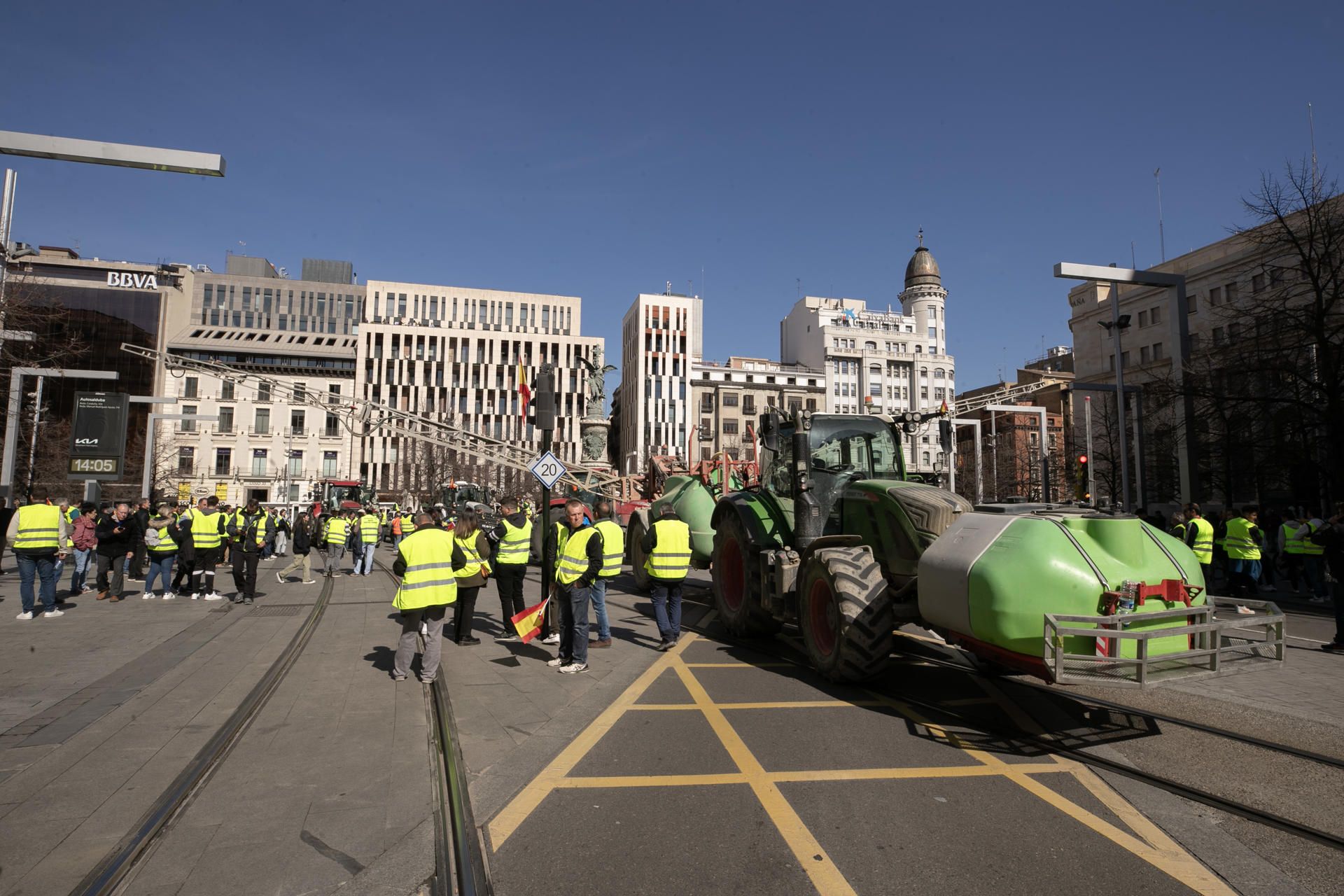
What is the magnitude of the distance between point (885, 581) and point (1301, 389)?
67.8 feet

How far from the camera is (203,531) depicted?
1390 cm

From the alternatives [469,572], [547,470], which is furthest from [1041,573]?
[547,470]

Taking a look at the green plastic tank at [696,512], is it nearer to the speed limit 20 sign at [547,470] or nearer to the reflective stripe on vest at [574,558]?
the speed limit 20 sign at [547,470]

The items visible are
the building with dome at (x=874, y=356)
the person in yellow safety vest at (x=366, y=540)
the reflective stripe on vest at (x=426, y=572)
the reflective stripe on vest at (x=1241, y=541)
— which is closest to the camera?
the reflective stripe on vest at (x=426, y=572)

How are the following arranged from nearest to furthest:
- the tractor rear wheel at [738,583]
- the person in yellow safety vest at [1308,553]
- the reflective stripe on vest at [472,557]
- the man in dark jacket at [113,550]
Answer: the reflective stripe on vest at [472,557] < the tractor rear wheel at [738,583] < the man in dark jacket at [113,550] < the person in yellow safety vest at [1308,553]

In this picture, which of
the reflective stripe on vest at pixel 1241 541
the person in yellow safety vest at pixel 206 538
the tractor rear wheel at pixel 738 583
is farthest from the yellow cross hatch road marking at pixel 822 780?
the person in yellow safety vest at pixel 206 538

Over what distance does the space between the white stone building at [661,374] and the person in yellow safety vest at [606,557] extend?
72137mm

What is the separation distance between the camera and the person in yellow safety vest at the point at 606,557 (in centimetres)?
854

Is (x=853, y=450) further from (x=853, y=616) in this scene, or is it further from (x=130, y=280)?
(x=130, y=280)

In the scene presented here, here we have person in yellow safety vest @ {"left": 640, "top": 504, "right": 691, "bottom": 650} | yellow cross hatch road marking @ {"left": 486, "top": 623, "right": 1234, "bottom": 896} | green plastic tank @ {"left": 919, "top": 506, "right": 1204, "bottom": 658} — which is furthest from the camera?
person in yellow safety vest @ {"left": 640, "top": 504, "right": 691, "bottom": 650}

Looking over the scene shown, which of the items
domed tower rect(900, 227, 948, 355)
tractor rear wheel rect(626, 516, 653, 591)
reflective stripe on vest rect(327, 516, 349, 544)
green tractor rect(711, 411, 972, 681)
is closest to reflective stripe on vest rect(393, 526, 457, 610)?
green tractor rect(711, 411, 972, 681)

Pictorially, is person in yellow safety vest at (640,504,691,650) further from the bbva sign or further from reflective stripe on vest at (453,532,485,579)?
the bbva sign

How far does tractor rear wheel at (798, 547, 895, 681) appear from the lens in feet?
23.1

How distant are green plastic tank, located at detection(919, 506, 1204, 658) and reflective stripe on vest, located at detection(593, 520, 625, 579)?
3.52 meters
